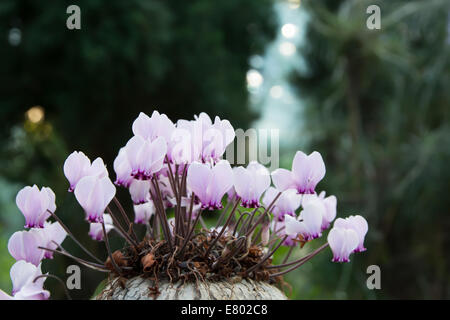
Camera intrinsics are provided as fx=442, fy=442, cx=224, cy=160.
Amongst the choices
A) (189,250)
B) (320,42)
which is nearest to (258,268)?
(189,250)

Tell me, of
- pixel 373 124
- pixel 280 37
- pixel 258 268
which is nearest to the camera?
pixel 258 268

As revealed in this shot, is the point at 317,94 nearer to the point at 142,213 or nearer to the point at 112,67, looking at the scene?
the point at 112,67

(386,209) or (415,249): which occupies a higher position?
(386,209)

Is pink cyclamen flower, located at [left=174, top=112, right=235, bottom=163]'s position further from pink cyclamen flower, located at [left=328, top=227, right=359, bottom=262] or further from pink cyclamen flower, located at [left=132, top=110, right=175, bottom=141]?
pink cyclamen flower, located at [left=328, top=227, right=359, bottom=262]

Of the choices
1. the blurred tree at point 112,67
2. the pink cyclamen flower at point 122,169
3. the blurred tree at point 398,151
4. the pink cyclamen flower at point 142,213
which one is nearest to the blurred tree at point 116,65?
the blurred tree at point 112,67

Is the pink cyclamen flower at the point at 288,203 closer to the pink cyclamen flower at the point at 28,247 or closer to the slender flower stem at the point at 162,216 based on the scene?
the slender flower stem at the point at 162,216

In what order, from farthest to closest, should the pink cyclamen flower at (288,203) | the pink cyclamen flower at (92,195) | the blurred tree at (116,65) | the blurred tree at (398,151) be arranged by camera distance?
the blurred tree at (116,65) → the blurred tree at (398,151) → the pink cyclamen flower at (288,203) → the pink cyclamen flower at (92,195)

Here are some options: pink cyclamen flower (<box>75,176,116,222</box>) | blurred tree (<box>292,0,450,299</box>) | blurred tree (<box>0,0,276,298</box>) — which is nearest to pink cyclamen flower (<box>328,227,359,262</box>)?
pink cyclamen flower (<box>75,176,116,222</box>)
